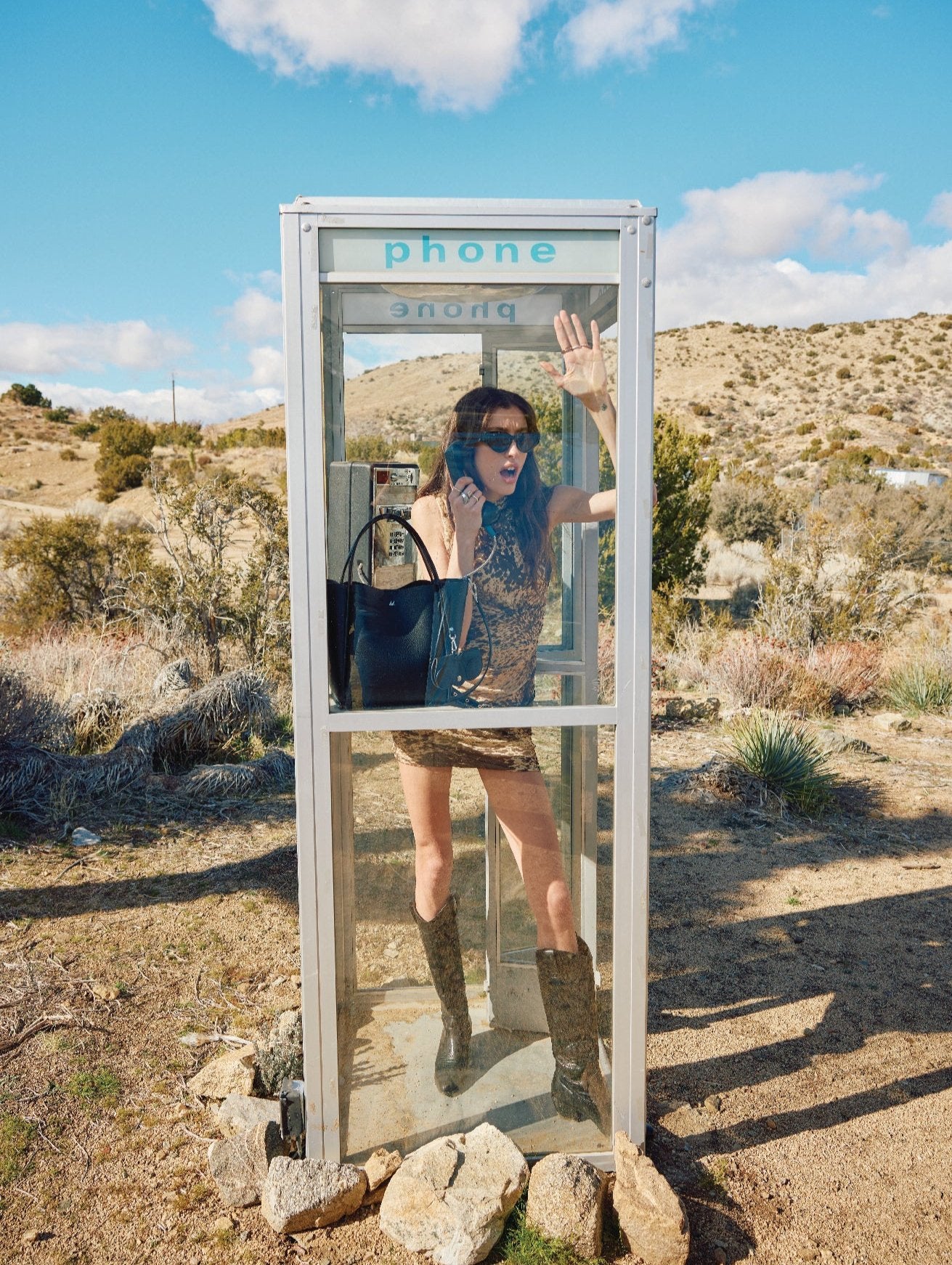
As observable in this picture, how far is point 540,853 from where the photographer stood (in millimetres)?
2615

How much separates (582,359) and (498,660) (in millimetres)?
780

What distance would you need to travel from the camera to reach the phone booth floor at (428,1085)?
2.65 meters

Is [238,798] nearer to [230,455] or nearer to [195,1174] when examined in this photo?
[195,1174]

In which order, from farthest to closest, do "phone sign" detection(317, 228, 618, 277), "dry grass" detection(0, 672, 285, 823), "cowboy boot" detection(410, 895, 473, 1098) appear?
"dry grass" detection(0, 672, 285, 823) → "cowboy boot" detection(410, 895, 473, 1098) → "phone sign" detection(317, 228, 618, 277)

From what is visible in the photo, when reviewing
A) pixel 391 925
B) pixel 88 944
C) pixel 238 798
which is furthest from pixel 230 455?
pixel 391 925

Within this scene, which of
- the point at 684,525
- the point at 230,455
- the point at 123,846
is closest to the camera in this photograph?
the point at 123,846

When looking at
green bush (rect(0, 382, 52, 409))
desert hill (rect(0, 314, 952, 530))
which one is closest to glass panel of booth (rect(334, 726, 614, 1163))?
desert hill (rect(0, 314, 952, 530))

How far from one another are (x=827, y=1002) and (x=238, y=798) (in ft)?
11.9

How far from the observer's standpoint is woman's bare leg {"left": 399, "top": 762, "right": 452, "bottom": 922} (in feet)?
8.44

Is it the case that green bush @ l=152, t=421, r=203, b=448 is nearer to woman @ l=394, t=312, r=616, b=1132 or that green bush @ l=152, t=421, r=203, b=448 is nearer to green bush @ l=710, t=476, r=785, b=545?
green bush @ l=710, t=476, r=785, b=545

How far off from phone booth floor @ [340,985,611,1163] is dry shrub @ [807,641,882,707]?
616cm

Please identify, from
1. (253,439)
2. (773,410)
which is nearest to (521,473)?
(253,439)

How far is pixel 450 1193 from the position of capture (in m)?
2.36

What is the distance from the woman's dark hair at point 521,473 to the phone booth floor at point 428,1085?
1.34 m
